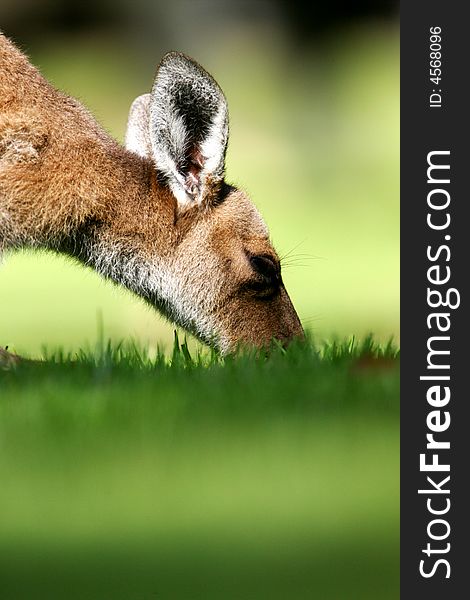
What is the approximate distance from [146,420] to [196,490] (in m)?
0.50

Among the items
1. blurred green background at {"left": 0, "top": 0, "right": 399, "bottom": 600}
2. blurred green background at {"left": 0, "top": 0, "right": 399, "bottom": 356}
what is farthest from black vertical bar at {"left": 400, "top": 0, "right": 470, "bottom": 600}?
blurred green background at {"left": 0, "top": 0, "right": 399, "bottom": 356}

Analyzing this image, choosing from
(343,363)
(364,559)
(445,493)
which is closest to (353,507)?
(364,559)

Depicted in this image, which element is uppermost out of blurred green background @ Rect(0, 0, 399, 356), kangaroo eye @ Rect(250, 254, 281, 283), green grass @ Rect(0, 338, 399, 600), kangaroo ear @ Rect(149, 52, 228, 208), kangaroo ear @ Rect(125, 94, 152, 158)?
blurred green background @ Rect(0, 0, 399, 356)

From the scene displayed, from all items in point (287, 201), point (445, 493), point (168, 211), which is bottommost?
point (445, 493)

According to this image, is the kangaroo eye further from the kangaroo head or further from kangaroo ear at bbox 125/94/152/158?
kangaroo ear at bbox 125/94/152/158

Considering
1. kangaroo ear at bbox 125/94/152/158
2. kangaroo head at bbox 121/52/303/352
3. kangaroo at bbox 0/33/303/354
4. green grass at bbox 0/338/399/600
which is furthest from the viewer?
kangaroo ear at bbox 125/94/152/158

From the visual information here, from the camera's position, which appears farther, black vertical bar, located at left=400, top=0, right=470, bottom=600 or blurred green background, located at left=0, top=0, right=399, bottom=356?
blurred green background, located at left=0, top=0, right=399, bottom=356

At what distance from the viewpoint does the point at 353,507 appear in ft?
10.7

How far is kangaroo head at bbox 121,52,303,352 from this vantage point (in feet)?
18.9

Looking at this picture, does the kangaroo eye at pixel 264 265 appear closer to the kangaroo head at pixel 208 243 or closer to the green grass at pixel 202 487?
the kangaroo head at pixel 208 243

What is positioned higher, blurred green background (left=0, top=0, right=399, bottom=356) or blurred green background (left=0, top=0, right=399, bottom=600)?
blurred green background (left=0, top=0, right=399, bottom=356)

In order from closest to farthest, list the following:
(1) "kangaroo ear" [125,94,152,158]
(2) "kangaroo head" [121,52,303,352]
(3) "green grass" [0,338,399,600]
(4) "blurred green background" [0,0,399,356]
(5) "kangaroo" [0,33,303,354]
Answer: (3) "green grass" [0,338,399,600]
(5) "kangaroo" [0,33,303,354]
(2) "kangaroo head" [121,52,303,352]
(1) "kangaroo ear" [125,94,152,158]
(4) "blurred green background" [0,0,399,356]
